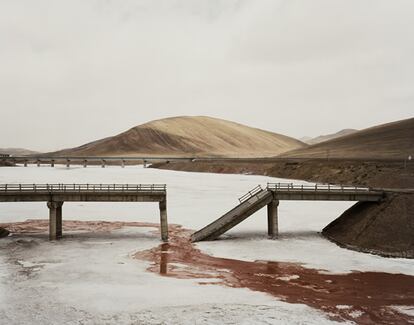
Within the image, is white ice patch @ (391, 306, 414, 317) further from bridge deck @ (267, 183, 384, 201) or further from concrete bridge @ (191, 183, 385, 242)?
bridge deck @ (267, 183, 384, 201)

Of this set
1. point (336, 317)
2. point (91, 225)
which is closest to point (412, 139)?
point (91, 225)

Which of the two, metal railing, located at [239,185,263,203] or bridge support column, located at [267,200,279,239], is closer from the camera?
bridge support column, located at [267,200,279,239]

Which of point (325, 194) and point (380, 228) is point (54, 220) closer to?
point (325, 194)

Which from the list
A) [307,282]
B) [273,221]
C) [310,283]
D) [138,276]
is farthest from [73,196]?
[310,283]

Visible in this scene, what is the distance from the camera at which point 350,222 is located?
52.7m

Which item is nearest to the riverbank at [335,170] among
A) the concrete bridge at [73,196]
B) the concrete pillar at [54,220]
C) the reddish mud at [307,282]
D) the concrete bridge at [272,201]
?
the concrete bridge at [272,201]

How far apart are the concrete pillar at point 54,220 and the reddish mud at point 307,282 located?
12.3 m

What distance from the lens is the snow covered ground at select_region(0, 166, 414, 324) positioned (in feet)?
90.7

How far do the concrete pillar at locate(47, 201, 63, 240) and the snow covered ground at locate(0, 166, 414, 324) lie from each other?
1.22 meters

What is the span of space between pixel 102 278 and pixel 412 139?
149 m

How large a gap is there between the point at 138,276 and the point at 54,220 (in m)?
19.0

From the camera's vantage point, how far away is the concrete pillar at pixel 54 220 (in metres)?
50.2

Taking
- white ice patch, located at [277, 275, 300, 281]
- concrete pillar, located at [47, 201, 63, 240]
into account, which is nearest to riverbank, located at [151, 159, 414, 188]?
white ice patch, located at [277, 275, 300, 281]

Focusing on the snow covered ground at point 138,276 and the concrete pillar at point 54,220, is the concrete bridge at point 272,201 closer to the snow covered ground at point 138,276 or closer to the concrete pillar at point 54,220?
the snow covered ground at point 138,276
